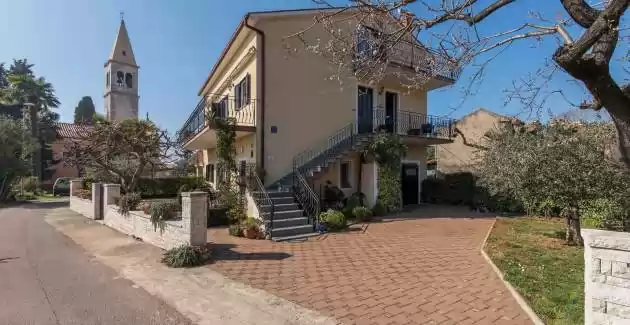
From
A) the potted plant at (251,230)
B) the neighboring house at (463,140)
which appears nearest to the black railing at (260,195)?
the potted plant at (251,230)

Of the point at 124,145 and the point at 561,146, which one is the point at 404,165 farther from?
the point at 124,145

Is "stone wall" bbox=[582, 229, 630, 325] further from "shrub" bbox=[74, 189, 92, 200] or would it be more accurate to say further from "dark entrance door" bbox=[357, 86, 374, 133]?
"shrub" bbox=[74, 189, 92, 200]

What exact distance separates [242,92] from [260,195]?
5427 millimetres

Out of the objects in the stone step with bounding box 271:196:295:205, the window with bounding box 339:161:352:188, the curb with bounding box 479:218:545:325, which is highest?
the window with bounding box 339:161:352:188

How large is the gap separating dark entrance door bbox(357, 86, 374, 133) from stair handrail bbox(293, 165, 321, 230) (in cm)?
469

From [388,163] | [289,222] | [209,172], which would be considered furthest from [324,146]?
[209,172]

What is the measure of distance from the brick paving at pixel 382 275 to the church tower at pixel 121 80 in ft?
127

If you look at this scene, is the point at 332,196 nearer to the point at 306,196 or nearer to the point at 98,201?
the point at 306,196

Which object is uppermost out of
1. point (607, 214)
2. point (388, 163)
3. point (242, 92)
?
point (242, 92)

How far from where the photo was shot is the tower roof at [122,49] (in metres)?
41.8

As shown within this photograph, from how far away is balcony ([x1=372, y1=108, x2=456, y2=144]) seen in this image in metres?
16.7

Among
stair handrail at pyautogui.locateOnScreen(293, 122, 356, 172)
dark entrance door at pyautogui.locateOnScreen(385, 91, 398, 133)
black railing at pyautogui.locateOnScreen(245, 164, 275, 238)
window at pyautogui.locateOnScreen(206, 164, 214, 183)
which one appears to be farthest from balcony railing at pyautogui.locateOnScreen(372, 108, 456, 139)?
window at pyautogui.locateOnScreen(206, 164, 214, 183)

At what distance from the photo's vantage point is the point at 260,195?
38.0 ft

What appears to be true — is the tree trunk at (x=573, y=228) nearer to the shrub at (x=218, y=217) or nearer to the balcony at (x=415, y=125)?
the balcony at (x=415, y=125)
